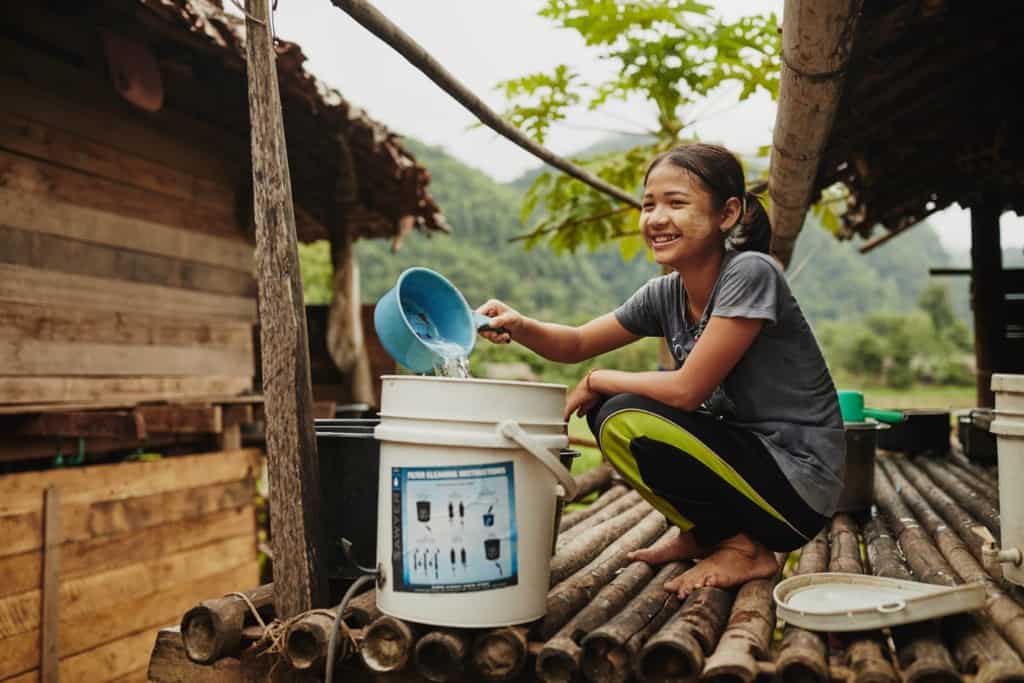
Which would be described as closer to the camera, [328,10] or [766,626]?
[766,626]

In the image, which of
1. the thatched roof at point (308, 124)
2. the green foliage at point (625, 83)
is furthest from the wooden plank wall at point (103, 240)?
the green foliage at point (625, 83)

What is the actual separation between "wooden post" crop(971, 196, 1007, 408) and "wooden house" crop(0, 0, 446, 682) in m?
4.88

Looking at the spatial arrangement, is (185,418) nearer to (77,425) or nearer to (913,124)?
(77,425)

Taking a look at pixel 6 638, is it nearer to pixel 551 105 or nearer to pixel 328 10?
pixel 328 10

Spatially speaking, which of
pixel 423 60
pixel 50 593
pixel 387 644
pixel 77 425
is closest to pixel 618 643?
pixel 387 644

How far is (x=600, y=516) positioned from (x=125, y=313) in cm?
362

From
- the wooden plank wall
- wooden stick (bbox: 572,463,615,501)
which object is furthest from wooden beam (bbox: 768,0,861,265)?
the wooden plank wall

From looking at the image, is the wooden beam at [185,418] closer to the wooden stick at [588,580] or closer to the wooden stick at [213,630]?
the wooden stick at [588,580]

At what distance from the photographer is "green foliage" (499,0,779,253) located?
17.8ft

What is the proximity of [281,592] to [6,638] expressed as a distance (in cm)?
319

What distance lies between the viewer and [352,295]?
7.98m

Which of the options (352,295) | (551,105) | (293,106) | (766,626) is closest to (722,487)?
(766,626)

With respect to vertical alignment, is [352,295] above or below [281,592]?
above

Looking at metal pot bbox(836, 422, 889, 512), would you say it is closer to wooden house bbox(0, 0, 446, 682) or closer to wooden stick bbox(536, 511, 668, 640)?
wooden stick bbox(536, 511, 668, 640)
